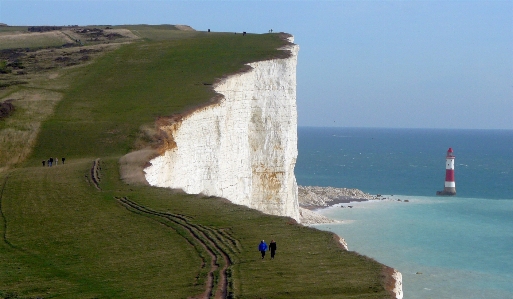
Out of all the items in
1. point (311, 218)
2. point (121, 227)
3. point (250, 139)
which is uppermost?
point (250, 139)

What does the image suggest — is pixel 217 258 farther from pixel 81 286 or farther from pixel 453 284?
pixel 453 284

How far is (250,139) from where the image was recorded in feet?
149

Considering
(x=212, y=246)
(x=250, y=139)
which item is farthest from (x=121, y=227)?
(x=250, y=139)

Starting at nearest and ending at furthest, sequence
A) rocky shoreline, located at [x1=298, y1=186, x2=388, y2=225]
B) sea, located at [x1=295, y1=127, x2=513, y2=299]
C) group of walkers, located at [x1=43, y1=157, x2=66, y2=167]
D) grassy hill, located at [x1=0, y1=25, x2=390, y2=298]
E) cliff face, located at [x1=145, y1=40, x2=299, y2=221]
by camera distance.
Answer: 1. grassy hill, located at [x1=0, y1=25, x2=390, y2=298]
2. group of walkers, located at [x1=43, y1=157, x2=66, y2=167]
3. cliff face, located at [x1=145, y1=40, x2=299, y2=221]
4. sea, located at [x1=295, y1=127, x2=513, y2=299]
5. rocky shoreline, located at [x1=298, y1=186, x2=388, y2=225]

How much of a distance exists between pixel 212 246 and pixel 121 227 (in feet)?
13.3

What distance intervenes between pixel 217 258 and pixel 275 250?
139 centimetres

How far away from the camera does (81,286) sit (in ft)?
54.6

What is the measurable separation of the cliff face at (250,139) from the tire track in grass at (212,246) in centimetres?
1345

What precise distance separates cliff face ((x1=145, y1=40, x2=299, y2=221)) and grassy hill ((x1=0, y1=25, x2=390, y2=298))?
1.74 m

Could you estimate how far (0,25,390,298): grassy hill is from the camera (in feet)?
51.9

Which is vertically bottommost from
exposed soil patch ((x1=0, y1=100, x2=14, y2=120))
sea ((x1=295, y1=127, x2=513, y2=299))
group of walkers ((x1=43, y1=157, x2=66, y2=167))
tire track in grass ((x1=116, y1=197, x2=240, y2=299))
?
sea ((x1=295, y1=127, x2=513, y2=299))

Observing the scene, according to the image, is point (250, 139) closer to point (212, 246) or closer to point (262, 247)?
point (212, 246)

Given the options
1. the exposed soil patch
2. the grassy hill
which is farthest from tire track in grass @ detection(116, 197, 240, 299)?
the exposed soil patch

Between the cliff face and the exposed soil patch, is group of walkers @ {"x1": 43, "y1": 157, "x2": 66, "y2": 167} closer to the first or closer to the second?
the cliff face
